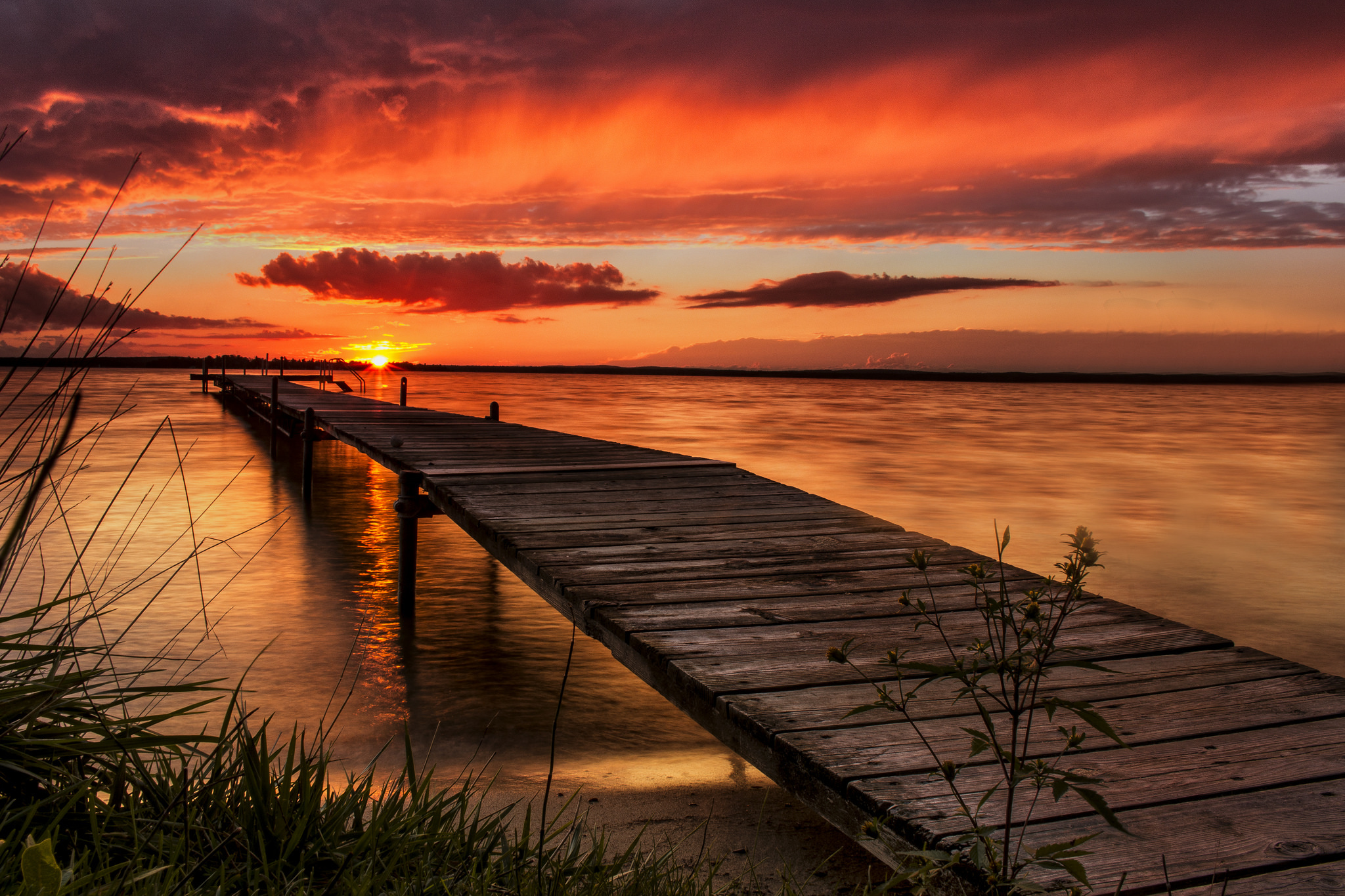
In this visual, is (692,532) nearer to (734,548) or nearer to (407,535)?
(734,548)

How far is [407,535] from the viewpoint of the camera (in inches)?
275

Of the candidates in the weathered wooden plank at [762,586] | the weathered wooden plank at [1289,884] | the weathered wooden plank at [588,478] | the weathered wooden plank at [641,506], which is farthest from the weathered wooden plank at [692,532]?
the weathered wooden plank at [1289,884]

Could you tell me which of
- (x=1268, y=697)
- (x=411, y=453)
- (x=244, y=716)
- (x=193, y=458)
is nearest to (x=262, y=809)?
(x=244, y=716)

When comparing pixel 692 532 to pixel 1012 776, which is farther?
pixel 692 532

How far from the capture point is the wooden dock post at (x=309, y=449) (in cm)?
1228

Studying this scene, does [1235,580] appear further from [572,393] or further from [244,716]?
[572,393]

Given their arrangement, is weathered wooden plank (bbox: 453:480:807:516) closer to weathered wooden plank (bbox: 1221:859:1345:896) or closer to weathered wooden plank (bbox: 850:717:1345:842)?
weathered wooden plank (bbox: 850:717:1345:842)

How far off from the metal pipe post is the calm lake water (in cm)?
39

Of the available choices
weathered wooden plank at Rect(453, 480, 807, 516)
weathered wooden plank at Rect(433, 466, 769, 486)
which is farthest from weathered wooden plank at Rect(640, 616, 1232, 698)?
weathered wooden plank at Rect(433, 466, 769, 486)

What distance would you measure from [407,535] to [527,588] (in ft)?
5.19

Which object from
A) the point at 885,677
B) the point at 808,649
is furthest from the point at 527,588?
the point at 885,677

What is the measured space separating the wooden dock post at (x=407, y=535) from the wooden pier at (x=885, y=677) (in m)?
1.27

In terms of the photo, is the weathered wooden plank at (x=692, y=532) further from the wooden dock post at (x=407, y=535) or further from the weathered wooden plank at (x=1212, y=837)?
the weathered wooden plank at (x=1212, y=837)

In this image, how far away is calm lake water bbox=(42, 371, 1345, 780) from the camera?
16.9ft
